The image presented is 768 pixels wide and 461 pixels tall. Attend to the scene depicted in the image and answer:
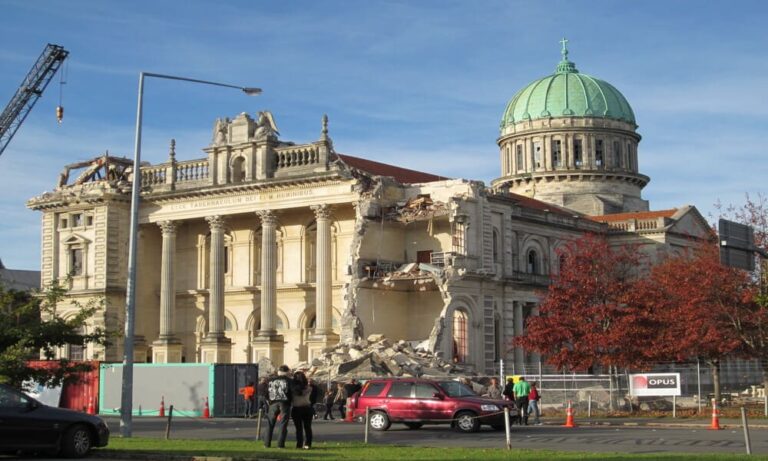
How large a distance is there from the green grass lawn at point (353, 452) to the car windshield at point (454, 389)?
27.5ft

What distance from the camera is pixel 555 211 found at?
7781cm

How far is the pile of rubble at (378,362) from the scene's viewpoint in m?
53.3

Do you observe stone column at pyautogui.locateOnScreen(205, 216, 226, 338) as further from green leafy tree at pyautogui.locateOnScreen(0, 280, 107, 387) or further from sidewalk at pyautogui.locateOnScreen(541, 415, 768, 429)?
green leafy tree at pyautogui.locateOnScreen(0, 280, 107, 387)

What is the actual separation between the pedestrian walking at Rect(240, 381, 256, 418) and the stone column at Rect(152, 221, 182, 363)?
22.3m

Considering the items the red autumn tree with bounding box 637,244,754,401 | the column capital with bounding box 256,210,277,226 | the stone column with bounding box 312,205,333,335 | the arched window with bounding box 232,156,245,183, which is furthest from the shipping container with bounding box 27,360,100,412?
the red autumn tree with bounding box 637,244,754,401

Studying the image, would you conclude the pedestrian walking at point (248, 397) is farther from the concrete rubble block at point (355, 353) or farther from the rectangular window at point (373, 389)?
the rectangular window at point (373, 389)

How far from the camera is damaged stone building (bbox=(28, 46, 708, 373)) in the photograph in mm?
61562

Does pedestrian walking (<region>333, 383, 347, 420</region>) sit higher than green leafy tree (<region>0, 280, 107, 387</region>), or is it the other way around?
green leafy tree (<region>0, 280, 107, 387</region>)

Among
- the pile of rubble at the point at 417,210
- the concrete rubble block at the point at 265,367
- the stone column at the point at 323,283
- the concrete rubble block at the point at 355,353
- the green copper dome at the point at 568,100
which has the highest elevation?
the green copper dome at the point at 568,100

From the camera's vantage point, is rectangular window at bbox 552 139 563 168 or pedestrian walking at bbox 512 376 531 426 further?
rectangular window at bbox 552 139 563 168

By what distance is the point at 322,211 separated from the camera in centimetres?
6312

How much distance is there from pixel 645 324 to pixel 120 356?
32640mm

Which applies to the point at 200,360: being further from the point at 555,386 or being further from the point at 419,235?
the point at 555,386

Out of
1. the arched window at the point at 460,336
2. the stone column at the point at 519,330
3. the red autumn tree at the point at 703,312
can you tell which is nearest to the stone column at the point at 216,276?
the arched window at the point at 460,336
